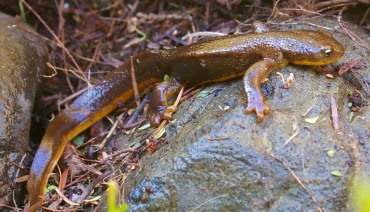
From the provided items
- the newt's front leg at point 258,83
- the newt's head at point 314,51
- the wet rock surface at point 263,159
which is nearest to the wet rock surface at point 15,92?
the wet rock surface at point 263,159

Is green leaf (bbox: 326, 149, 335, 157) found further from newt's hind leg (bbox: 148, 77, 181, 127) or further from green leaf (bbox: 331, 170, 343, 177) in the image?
newt's hind leg (bbox: 148, 77, 181, 127)

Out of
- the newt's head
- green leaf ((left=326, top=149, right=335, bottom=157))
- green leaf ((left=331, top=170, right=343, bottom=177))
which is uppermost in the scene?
the newt's head

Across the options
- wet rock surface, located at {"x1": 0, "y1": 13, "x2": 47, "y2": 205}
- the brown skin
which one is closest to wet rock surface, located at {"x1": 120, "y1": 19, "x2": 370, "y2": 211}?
the brown skin

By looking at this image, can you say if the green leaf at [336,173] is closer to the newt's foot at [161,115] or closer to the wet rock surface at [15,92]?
the newt's foot at [161,115]

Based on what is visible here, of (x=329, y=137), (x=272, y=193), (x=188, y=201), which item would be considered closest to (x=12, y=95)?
(x=188, y=201)

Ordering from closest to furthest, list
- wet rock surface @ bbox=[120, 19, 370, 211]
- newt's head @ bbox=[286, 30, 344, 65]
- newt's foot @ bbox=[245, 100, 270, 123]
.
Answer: wet rock surface @ bbox=[120, 19, 370, 211]
newt's foot @ bbox=[245, 100, 270, 123]
newt's head @ bbox=[286, 30, 344, 65]

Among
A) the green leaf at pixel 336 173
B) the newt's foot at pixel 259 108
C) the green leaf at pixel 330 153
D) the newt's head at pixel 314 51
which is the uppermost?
the newt's head at pixel 314 51

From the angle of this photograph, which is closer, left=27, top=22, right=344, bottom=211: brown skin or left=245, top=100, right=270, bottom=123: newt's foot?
left=245, top=100, right=270, bottom=123: newt's foot
